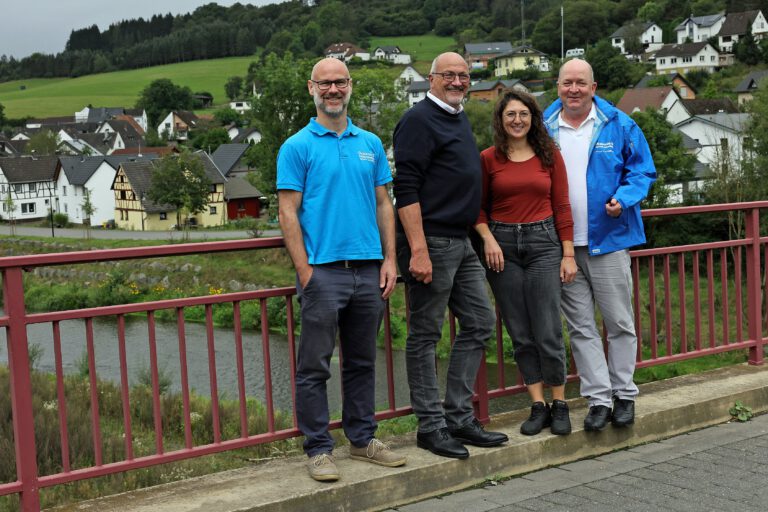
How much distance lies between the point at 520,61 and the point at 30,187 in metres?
83.6

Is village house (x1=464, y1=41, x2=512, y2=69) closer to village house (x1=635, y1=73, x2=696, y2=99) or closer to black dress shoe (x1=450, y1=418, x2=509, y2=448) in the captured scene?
village house (x1=635, y1=73, x2=696, y2=99)

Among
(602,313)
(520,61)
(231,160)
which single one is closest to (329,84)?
(602,313)

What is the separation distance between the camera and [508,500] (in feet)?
14.8

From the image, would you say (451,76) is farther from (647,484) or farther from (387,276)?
(647,484)

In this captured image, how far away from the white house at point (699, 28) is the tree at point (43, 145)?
83.5m

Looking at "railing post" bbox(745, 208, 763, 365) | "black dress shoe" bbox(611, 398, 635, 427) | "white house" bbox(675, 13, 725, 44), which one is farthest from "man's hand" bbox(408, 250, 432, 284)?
"white house" bbox(675, 13, 725, 44)

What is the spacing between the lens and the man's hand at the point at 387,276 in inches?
176

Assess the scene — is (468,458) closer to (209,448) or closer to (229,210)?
(209,448)

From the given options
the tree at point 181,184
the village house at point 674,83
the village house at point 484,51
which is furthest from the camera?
the village house at point 484,51

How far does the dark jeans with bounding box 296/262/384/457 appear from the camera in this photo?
171 inches

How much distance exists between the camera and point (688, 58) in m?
122

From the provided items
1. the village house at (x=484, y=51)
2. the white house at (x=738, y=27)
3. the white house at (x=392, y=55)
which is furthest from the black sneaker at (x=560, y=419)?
the white house at (x=392, y=55)

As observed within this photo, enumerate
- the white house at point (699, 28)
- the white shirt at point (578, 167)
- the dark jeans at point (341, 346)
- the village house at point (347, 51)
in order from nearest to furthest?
the dark jeans at point (341, 346)
the white shirt at point (578, 167)
the white house at point (699, 28)
the village house at point (347, 51)

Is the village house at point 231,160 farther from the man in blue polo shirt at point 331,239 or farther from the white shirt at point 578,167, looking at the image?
the man in blue polo shirt at point 331,239
